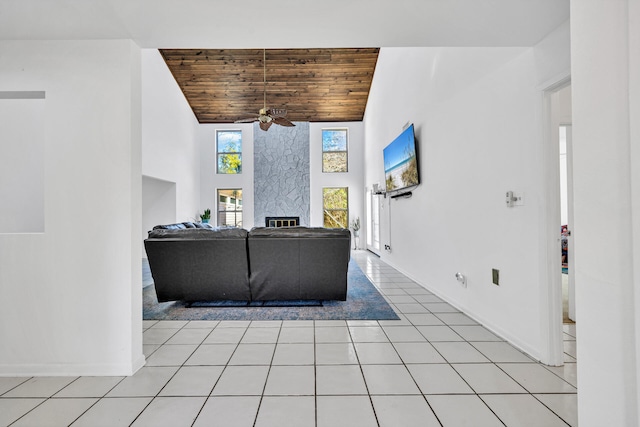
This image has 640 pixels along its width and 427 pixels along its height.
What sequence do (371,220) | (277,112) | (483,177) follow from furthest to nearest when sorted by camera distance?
1. (371,220)
2. (277,112)
3. (483,177)

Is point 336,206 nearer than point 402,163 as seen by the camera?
No

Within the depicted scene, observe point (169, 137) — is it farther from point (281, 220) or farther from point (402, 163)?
point (402, 163)

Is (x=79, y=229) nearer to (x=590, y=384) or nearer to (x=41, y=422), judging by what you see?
(x=41, y=422)

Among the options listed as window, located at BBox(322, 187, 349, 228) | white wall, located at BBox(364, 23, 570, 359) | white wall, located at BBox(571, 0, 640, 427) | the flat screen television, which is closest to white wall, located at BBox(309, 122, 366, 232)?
window, located at BBox(322, 187, 349, 228)

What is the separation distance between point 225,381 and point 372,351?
1.08 meters

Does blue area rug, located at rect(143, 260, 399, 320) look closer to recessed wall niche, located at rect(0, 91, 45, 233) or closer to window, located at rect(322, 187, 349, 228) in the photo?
recessed wall niche, located at rect(0, 91, 45, 233)

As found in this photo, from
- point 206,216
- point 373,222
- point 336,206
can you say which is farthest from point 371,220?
point 206,216

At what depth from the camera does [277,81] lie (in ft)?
24.7

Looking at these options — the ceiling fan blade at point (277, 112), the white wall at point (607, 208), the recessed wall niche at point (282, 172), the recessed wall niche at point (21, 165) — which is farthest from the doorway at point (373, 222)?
the white wall at point (607, 208)

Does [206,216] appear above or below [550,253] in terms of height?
above

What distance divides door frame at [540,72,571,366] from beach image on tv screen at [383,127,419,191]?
2.07 m

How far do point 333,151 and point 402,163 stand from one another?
468 cm

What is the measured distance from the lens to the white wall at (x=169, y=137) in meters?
5.81

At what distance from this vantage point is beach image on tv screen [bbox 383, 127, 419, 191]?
13.6 ft
